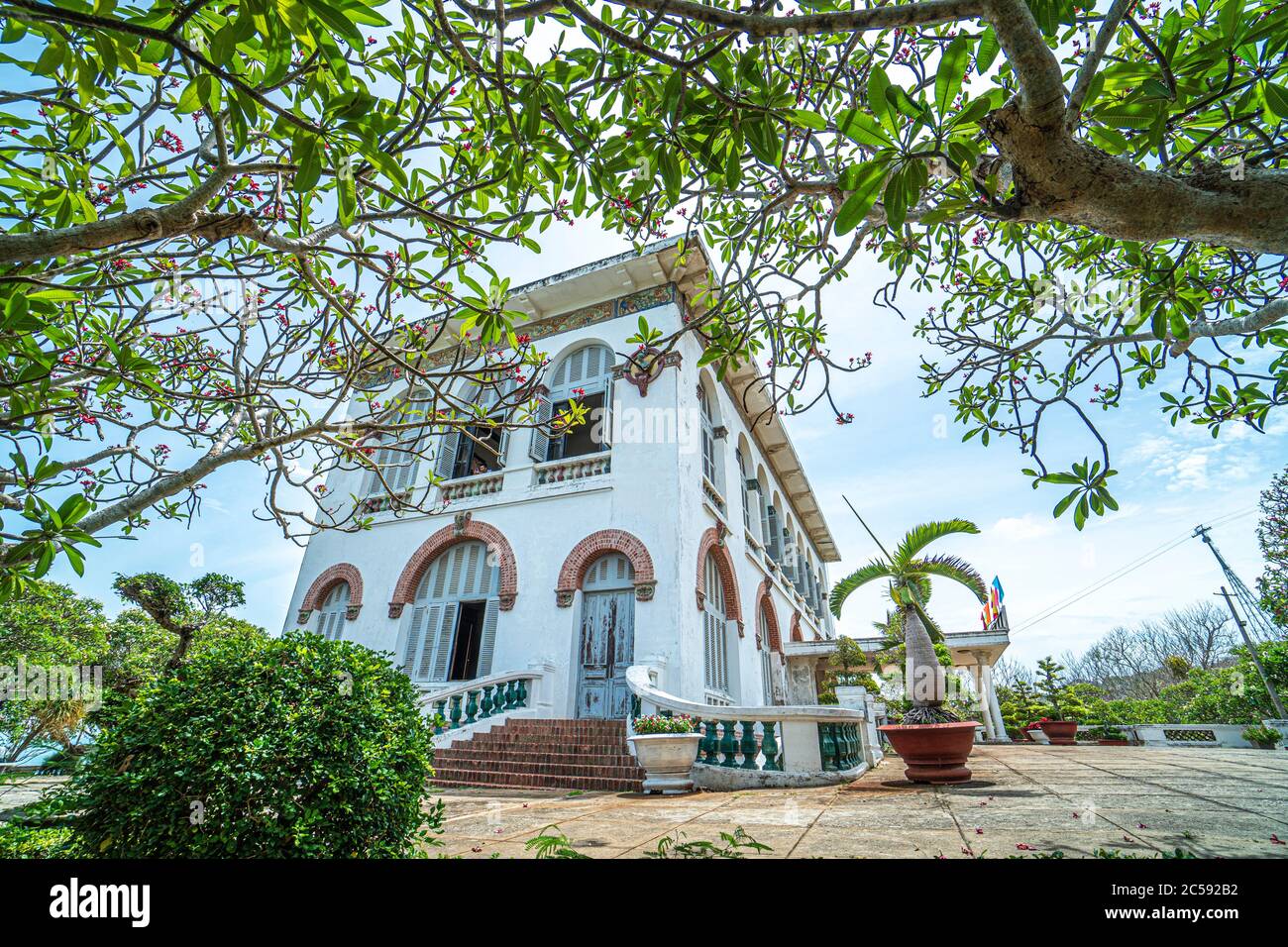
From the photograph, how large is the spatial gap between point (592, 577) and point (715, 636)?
8.80 ft

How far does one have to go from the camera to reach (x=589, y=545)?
10094 mm

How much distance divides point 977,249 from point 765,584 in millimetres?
10724

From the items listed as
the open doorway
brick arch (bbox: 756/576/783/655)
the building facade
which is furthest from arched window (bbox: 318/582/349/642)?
brick arch (bbox: 756/576/783/655)

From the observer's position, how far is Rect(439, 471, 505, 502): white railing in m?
11.7

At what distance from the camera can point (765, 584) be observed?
14.2 metres

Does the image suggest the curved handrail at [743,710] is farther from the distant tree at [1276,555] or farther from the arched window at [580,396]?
the distant tree at [1276,555]

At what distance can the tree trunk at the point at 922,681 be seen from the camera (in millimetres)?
6285

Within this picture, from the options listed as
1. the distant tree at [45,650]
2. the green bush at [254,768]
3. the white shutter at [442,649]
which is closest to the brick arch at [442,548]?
the white shutter at [442,649]

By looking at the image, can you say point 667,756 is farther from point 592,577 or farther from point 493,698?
point 592,577

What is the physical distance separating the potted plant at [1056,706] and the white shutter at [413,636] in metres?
18.3

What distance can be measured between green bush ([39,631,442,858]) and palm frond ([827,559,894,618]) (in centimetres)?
769

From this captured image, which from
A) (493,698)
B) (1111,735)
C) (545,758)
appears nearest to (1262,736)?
(1111,735)

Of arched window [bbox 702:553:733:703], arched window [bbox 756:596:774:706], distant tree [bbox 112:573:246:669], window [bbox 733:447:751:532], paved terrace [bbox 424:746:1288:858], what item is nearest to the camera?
paved terrace [bbox 424:746:1288:858]

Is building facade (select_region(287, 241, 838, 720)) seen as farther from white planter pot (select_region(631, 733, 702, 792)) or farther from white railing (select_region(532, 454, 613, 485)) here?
white planter pot (select_region(631, 733, 702, 792))
